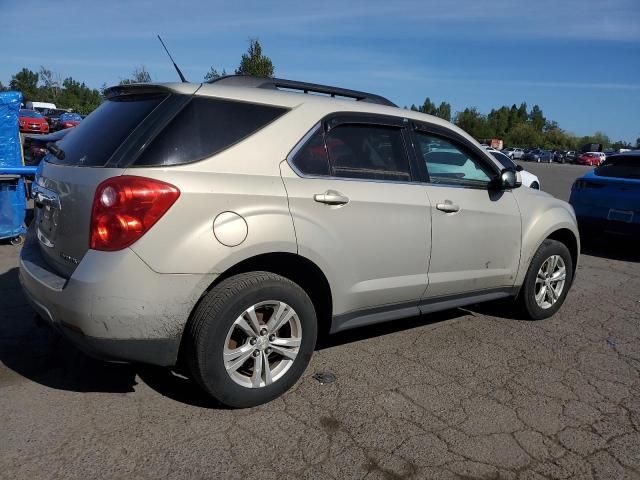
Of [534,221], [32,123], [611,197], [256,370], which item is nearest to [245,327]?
[256,370]

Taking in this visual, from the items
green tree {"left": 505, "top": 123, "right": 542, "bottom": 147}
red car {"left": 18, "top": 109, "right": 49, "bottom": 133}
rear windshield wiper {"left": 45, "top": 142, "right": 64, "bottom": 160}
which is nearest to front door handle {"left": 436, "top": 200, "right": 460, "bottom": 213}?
rear windshield wiper {"left": 45, "top": 142, "right": 64, "bottom": 160}

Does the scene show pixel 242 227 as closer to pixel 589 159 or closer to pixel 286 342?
pixel 286 342

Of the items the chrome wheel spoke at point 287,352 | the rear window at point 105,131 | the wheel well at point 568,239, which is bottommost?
the chrome wheel spoke at point 287,352

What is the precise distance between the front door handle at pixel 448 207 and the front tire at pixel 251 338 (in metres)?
1.22

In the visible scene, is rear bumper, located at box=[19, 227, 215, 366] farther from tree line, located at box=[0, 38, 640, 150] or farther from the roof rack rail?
tree line, located at box=[0, 38, 640, 150]

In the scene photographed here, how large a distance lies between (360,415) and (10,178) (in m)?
5.31

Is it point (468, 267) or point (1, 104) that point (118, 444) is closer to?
point (468, 267)

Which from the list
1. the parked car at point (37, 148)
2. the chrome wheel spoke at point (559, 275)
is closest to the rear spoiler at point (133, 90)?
the chrome wheel spoke at point (559, 275)

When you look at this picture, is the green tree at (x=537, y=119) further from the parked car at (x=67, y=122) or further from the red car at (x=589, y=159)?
the parked car at (x=67, y=122)

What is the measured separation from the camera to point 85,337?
263 cm

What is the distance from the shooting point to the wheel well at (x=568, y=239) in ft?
16.0

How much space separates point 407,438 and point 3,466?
1.94 meters

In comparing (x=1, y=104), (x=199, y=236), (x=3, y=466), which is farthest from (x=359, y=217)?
(x=1, y=104)

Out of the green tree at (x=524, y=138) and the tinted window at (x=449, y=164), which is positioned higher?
the green tree at (x=524, y=138)
